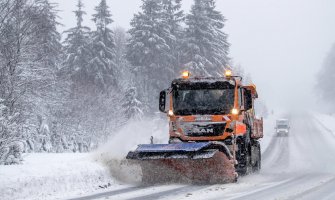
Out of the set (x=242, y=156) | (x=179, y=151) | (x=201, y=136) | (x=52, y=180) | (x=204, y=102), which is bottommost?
(x=52, y=180)

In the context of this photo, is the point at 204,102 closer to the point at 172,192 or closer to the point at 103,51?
the point at 172,192

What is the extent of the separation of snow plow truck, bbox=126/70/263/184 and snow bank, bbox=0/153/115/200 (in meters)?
1.04

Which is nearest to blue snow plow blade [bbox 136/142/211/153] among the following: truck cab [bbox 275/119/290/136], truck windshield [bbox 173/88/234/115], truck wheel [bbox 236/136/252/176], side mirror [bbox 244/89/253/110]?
truck windshield [bbox 173/88/234/115]

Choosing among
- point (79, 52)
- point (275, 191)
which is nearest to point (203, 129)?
point (275, 191)

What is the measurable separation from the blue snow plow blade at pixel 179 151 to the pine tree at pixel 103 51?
110ft

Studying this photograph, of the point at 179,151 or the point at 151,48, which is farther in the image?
the point at 151,48

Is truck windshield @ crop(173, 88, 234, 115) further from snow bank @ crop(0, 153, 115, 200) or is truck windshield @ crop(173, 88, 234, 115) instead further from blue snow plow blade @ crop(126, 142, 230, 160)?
snow bank @ crop(0, 153, 115, 200)

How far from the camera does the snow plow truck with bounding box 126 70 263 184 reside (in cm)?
1236

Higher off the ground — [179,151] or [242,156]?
[179,151]

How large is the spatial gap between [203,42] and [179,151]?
34.1m

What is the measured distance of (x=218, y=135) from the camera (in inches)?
516

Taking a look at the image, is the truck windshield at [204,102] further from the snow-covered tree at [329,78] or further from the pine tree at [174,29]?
the snow-covered tree at [329,78]

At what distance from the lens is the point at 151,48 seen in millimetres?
48906

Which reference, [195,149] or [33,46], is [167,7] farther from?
[195,149]
